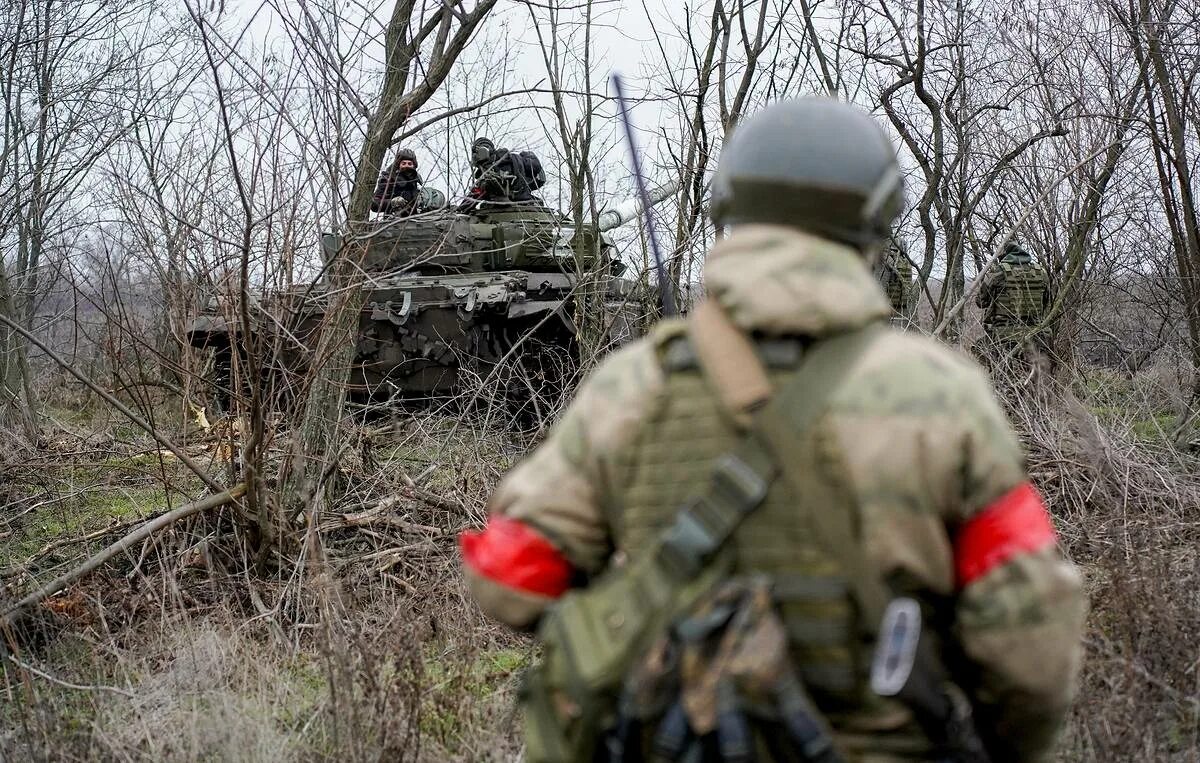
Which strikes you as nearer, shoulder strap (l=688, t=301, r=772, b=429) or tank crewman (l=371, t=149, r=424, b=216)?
shoulder strap (l=688, t=301, r=772, b=429)

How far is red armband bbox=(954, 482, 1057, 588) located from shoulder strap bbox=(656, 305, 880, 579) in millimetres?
291

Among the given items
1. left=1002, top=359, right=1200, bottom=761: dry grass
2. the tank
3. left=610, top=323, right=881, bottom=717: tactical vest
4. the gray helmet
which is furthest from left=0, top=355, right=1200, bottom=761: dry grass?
the gray helmet

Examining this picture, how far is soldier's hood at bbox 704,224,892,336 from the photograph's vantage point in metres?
1.66

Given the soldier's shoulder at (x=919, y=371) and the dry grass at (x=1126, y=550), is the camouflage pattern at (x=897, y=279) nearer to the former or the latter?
the dry grass at (x=1126, y=550)

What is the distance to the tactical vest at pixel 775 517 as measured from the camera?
162 cm

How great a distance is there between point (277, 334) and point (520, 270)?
7183 millimetres

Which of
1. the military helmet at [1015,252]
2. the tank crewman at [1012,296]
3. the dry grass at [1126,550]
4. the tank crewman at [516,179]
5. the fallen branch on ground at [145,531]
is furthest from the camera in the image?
the tank crewman at [516,179]

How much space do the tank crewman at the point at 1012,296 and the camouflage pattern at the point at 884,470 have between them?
25.7 ft

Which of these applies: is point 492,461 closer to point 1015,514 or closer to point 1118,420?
point 1118,420

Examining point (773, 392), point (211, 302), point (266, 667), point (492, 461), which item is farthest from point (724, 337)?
point (492, 461)

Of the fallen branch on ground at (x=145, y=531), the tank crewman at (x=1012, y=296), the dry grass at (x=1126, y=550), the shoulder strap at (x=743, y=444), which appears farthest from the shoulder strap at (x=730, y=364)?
the tank crewman at (x=1012, y=296)

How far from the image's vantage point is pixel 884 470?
161 cm

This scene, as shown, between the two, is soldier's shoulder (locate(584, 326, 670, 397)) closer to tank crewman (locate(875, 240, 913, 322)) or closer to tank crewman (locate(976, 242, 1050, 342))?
tank crewman (locate(875, 240, 913, 322))

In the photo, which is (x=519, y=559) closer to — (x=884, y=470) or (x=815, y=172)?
(x=884, y=470)
